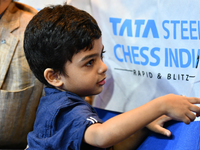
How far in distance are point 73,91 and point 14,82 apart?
404mm

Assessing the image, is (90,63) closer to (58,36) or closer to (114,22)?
(58,36)

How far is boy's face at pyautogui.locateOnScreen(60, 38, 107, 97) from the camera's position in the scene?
74 centimetres

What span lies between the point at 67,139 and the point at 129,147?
317 mm

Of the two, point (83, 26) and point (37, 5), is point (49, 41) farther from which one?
point (37, 5)

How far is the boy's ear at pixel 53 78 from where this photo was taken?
2.61ft

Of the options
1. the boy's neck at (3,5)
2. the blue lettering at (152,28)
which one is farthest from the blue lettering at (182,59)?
the boy's neck at (3,5)

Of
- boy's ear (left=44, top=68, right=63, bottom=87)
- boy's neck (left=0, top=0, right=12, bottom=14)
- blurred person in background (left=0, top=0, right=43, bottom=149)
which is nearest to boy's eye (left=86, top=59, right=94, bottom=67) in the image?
boy's ear (left=44, top=68, right=63, bottom=87)

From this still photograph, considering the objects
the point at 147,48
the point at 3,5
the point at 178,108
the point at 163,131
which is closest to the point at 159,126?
the point at 163,131

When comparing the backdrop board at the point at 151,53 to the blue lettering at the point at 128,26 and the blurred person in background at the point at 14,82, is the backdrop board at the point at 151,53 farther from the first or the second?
the blurred person in background at the point at 14,82

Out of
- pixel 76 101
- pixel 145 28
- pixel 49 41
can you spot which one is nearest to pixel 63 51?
pixel 49 41

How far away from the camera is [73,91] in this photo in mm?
810

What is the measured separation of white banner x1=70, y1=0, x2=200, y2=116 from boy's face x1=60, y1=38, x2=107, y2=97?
0.22 m

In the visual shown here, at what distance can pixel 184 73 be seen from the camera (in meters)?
0.86

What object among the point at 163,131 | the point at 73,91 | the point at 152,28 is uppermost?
the point at 152,28
